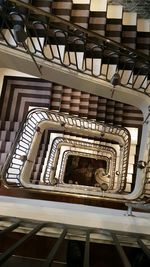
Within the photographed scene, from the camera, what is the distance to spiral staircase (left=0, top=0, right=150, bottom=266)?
3447 millimetres

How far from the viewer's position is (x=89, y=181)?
30.5ft

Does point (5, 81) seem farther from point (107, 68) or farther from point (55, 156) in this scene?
point (107, 68)

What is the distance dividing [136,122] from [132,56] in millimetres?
4462

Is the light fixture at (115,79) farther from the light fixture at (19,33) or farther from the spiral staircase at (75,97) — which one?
the light fixture at (19,33)

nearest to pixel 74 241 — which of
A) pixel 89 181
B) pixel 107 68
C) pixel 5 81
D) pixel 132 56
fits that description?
pixel 132 56

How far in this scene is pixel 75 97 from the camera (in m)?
7.38

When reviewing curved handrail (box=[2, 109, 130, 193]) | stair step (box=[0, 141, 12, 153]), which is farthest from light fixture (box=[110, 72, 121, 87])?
stair step (box=[0, 141, 12, 153])

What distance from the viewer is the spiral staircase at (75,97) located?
345 centimetres

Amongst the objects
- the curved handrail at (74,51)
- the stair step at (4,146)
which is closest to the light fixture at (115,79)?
the curved handrail at (74,51)

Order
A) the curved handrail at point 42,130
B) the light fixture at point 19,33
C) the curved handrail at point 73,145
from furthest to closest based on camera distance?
the curved handrail at point 73,145 → the curved handrail at point 42,130 → the light fixture at point 19,33

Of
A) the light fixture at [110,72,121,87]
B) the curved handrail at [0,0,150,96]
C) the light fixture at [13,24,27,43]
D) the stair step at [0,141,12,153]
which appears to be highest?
the curved handrail at [0,0,150,96]

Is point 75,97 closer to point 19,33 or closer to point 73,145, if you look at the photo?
point 73,145

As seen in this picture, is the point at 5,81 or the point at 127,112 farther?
the point at 127,112

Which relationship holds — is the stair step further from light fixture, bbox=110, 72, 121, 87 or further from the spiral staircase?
light fixture, bbox=110, 72, 121, 87
